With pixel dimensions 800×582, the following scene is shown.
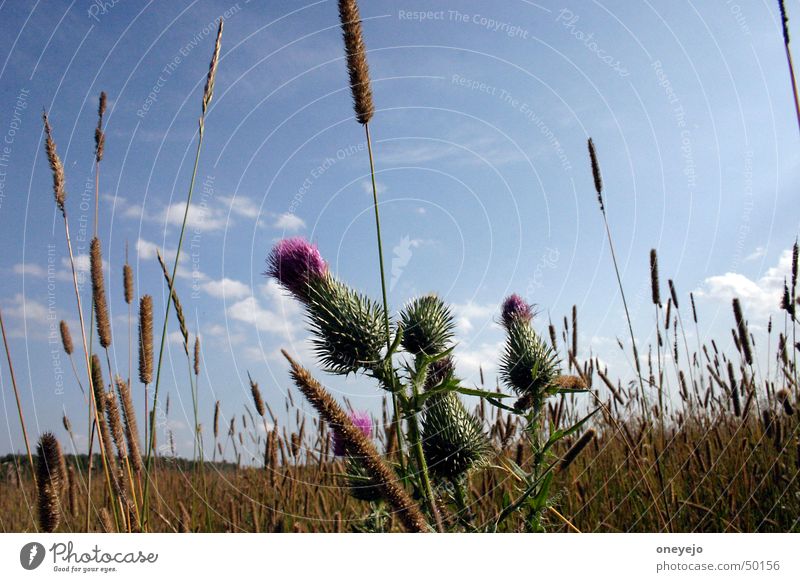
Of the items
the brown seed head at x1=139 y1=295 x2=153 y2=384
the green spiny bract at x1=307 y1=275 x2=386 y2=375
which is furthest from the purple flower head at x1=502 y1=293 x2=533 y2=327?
the brown seed head at x1=139 y1=295 x2=153 y2=384

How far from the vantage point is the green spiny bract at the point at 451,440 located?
2.65 metres

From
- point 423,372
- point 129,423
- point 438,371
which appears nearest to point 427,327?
point 438,371

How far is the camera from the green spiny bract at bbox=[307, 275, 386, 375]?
269 centimetres

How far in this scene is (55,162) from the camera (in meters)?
2.36

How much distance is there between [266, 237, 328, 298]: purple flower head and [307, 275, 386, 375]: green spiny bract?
54 millimetres

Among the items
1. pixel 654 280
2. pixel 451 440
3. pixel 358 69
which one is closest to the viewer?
pixel 358 69

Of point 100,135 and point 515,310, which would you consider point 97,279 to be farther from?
point 515,310

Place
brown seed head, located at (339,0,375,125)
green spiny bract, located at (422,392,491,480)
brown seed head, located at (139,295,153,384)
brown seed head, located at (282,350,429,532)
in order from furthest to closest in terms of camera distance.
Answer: green spiny bract, located at (422,392,491,480) → brown seed head, located at (139,295,153,384) → brown seed head, located at (339,0,375,125) → brown seed head, located at (282,350,429,532)

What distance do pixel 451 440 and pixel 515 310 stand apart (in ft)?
4.50
